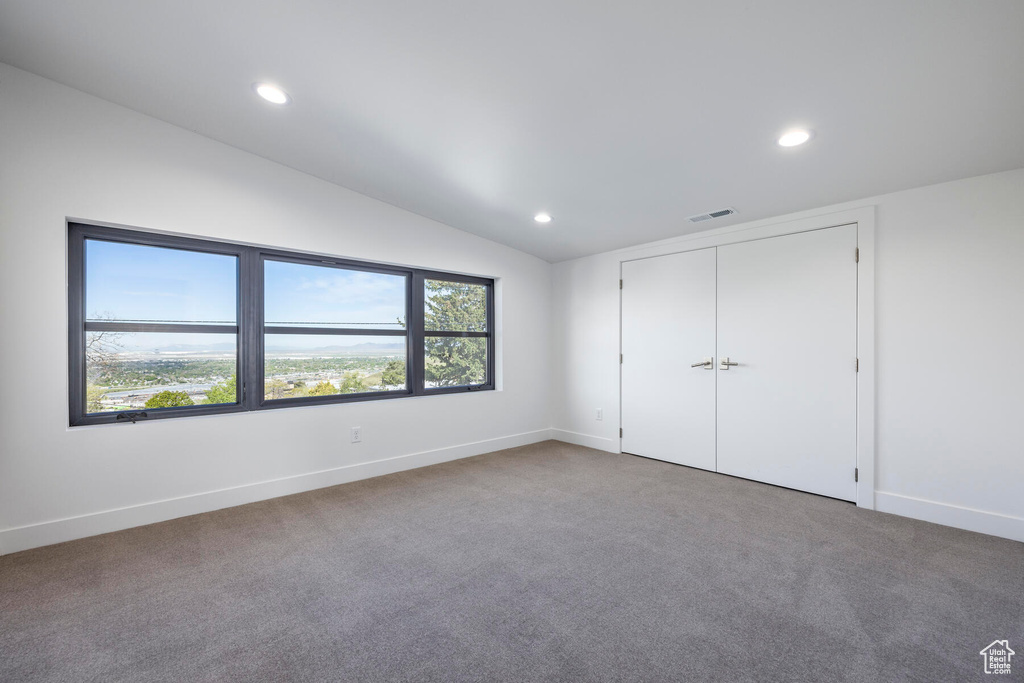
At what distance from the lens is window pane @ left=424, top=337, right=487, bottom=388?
4.50 m

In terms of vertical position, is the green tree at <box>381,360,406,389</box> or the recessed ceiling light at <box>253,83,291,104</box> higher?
the recessed ceiling light at <box>253,83,291,104</box>

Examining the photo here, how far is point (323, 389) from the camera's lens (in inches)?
150

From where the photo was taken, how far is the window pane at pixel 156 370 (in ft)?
9.37

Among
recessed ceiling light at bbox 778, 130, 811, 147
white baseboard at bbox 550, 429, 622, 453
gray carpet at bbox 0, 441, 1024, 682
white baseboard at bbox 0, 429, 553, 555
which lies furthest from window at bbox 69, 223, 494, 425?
recessed ceiling light at bbox 778, 130, 811, 147

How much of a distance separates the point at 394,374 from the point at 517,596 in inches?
104

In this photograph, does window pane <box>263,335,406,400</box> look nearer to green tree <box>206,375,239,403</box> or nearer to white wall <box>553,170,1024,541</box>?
green tree <box>206,375,239,403</box>

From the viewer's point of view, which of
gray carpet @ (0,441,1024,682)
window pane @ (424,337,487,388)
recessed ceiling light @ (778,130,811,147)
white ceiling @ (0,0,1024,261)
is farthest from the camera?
window pane @ (424,337,487,388)

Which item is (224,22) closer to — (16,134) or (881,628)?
(16,134)

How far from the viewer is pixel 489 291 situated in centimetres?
501

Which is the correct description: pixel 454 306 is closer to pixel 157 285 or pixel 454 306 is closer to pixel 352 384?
pixel 352 384

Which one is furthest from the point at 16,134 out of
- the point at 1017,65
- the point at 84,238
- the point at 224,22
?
the point at 1017,65

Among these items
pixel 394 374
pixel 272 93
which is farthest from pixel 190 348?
pixel 272 93

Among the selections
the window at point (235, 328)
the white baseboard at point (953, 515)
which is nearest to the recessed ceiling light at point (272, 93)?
the window at point (235, 328)

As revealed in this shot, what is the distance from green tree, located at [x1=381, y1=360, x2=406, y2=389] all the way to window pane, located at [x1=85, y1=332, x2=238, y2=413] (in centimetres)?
124
